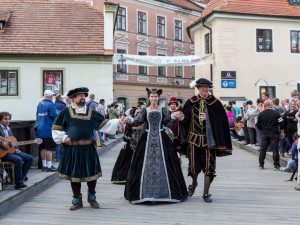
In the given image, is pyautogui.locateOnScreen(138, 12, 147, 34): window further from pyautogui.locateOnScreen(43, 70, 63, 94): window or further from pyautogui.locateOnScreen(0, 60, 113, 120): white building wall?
pyautogui.locateOnScreen(43, 70, 63, 94): window

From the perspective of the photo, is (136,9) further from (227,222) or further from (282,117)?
(227,222)

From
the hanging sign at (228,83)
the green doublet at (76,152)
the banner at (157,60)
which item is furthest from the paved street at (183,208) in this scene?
the hanging sign at (228,83)

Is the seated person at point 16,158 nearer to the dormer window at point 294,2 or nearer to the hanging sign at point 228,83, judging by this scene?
the hanging sign at point 228,83

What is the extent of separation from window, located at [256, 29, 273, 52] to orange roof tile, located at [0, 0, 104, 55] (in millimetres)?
8975

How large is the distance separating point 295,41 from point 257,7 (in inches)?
119

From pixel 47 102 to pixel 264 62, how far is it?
1857cm

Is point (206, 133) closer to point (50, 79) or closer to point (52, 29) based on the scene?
point (50, 79)

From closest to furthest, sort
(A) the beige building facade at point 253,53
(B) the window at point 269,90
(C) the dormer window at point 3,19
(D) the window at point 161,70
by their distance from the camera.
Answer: (C) the dormer window at point 3,19, (A) the beige building facade at point 253,53, (B) the window at point 269,90, (D) the window at point 161,70

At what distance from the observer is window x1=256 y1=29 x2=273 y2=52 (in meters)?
25.9

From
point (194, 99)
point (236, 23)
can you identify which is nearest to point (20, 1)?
point (236, 23)

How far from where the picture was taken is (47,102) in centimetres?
984

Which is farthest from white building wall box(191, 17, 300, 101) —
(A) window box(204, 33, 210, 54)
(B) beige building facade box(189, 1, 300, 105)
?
(A) window box(204, 33, 210, 54)

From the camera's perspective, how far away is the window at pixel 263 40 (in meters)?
25.9

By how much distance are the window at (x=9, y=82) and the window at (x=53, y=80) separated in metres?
1.55
